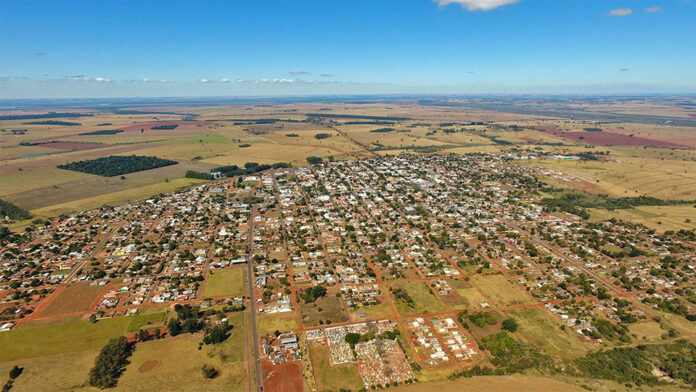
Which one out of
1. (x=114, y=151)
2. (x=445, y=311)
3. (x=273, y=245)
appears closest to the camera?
(x=445, y=311)

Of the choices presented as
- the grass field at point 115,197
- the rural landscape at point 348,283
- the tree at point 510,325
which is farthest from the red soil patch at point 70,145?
the tree at point 510,325

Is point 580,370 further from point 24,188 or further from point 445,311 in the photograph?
point 24,188

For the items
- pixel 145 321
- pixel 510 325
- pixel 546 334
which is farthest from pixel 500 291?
pixel 145 321

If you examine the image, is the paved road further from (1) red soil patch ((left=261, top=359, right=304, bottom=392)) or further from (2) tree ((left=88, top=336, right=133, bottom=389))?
(2) tree ((left=88, top=336, right=133, bottom=389))

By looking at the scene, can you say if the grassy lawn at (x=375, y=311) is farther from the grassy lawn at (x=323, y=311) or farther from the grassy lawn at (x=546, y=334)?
the grassy lawn at (x=546, y=334)

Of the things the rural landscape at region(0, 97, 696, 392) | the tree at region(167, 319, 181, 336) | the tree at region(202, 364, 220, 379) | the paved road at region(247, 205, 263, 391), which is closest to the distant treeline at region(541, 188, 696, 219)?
the rural landscape at region(0, 97, 696, 392)

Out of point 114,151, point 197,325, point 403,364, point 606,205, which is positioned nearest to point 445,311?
point 403,364

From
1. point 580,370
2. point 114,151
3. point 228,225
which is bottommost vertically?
point 580,370
